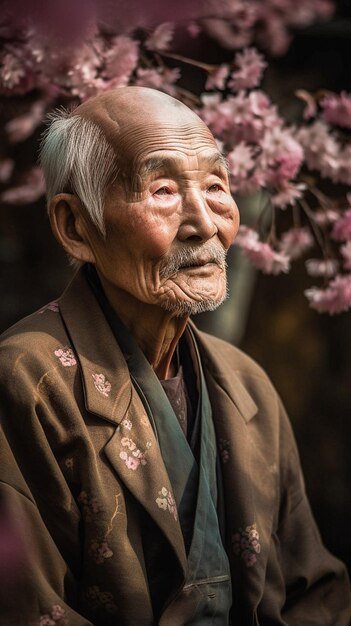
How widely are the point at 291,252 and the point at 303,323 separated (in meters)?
2.96

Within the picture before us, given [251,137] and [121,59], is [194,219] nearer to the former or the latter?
[121,59]

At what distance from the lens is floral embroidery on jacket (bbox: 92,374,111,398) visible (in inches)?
125

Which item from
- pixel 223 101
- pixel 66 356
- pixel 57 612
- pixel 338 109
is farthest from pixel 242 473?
pixel 338 109

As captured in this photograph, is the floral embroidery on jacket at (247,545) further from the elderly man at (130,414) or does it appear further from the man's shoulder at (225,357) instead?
the man's shoulder at (225,357)

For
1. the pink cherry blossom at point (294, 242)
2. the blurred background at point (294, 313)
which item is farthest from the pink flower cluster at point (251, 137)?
the blurred background at point (294, 313)

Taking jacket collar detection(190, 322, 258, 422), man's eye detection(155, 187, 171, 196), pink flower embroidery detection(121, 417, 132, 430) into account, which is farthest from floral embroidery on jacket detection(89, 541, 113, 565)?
man's eye detection(155, 187, 171, 196)

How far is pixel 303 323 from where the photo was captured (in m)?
7.98

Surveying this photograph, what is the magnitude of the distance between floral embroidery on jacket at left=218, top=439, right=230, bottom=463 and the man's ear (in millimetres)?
754

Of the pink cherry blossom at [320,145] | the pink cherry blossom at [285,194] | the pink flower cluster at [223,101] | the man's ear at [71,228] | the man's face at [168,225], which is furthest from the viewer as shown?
the pink cherry blossom at [320,145]

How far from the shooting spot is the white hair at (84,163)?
126 inches

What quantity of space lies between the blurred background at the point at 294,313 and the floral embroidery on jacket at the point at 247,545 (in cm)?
224

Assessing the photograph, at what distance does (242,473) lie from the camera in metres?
3.42

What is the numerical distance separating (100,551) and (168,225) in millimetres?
1006

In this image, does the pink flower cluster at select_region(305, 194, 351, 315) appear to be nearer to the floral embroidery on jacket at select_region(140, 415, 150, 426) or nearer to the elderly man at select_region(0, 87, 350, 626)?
the elderly man at select_region(0, 87, 350, 626)
